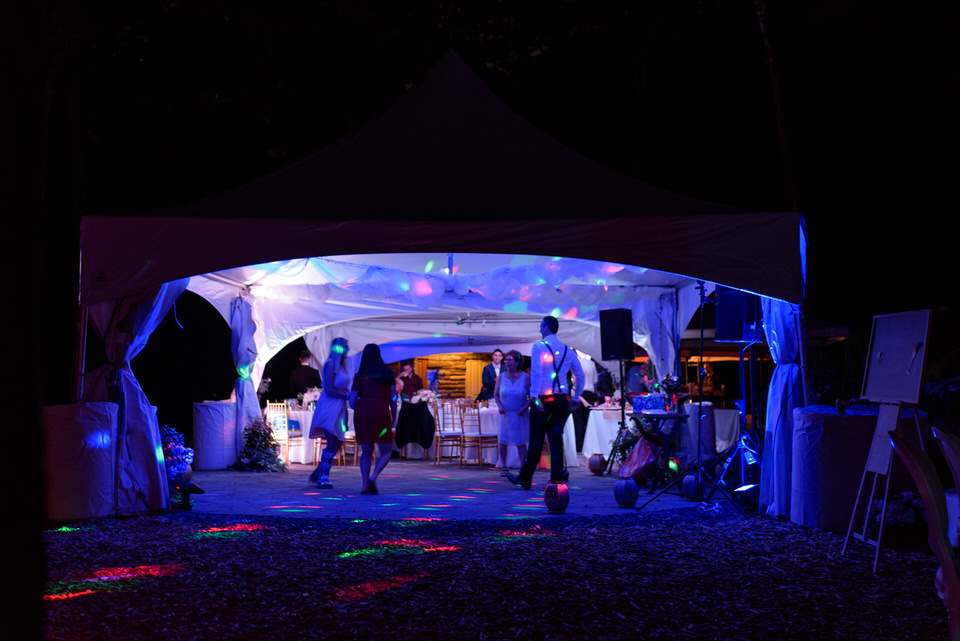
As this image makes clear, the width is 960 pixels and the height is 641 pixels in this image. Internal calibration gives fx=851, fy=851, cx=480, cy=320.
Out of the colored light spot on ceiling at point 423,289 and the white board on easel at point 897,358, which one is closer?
the white board on easel at point 897,358

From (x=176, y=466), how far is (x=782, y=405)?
15.8 ft

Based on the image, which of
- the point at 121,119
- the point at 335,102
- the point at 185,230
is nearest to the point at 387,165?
the point at 185,230

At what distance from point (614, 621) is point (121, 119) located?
11248 millimetres

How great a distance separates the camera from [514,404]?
Answer: 9898 mm

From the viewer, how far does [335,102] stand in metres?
14.3

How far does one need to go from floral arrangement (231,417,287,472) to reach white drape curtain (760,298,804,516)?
602 centimetres

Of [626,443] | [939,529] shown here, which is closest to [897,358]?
[939,529]

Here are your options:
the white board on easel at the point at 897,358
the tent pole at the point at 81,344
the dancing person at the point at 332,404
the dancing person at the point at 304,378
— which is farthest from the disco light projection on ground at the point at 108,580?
the dancing person at the point at 304,378

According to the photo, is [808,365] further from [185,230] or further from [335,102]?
[335,102]

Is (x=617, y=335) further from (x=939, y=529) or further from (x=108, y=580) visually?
(x=939, y=529)

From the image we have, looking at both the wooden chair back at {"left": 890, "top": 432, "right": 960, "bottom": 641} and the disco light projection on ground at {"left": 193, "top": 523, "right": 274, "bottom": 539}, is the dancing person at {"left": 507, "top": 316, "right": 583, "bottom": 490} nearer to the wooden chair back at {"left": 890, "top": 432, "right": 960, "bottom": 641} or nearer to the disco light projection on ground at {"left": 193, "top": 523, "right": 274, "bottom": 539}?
the disco light projection on ground at {"left": 193, "top": 523, "right": 274, "bottom": 539}

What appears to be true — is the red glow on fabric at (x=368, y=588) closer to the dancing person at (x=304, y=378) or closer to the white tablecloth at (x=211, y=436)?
the white tablecloth at (x=211, y=436)

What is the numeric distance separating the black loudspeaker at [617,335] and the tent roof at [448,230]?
7.73 ft

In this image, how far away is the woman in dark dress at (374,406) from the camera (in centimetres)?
773
